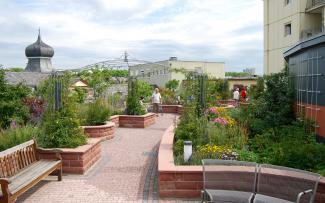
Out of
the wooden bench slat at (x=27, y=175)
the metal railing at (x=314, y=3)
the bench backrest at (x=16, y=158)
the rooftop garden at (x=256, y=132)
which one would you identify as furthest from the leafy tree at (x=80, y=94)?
the metal railing at (x=314, y=3)

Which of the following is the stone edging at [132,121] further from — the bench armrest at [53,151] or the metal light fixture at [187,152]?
the metal light fixture at [187,152]

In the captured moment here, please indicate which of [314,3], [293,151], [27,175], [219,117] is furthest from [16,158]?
[314,3]

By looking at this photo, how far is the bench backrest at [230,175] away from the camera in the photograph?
18.2 feet

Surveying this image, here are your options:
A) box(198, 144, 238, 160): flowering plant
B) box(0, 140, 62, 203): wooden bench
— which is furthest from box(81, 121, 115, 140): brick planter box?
box(198, 144, 238, 160): flowering plant

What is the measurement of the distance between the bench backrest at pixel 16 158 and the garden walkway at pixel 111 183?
1.63 ft

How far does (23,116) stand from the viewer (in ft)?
41.2

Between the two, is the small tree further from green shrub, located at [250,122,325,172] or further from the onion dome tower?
the onion dome tower

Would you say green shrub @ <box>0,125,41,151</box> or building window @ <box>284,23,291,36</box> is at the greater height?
building window @ <box>284,23,291,36</box>

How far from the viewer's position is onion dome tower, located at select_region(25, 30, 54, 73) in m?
65.7

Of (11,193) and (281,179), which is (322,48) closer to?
(281,179)

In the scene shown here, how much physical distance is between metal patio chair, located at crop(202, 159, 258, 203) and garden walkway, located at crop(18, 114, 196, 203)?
3.94ft

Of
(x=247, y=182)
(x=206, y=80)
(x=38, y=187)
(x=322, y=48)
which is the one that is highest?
(x=322, y=48)

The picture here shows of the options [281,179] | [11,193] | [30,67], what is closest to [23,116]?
[11,193]

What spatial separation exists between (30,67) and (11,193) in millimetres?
65935
